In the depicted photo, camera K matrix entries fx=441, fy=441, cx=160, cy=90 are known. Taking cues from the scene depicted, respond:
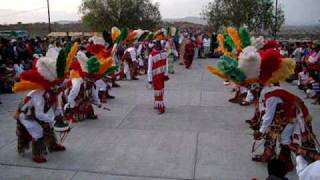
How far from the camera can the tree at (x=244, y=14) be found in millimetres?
33000

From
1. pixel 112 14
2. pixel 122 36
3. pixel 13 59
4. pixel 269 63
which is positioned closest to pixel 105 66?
pixel 269 63

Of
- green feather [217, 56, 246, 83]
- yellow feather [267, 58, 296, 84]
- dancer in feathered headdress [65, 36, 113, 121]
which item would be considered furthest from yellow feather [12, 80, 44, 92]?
yellow feather [267, 58, 296, 84]

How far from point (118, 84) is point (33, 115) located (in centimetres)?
836

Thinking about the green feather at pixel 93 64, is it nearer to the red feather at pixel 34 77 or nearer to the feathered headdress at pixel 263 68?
the red feather at pixel 34 77

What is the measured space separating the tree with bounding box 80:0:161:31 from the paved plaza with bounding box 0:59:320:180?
37571 millimetres

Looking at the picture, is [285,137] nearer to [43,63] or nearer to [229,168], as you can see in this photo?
[229,168]

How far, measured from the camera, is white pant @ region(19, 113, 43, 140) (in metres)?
6.69

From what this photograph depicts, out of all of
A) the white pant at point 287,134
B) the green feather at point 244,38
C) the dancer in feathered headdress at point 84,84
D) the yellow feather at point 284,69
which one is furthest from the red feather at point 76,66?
the white pant at point 287,134

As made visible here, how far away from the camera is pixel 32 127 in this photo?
6688 mm

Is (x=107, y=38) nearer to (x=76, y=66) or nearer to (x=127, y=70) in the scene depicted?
(x=127, y=70)

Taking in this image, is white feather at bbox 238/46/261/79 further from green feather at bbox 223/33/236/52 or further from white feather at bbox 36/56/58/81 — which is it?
green feather at bbox 223/33/236/52

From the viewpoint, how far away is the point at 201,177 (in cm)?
625

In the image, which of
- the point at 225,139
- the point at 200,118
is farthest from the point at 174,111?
the point at 225,139

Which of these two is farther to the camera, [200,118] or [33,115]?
[200,118]
